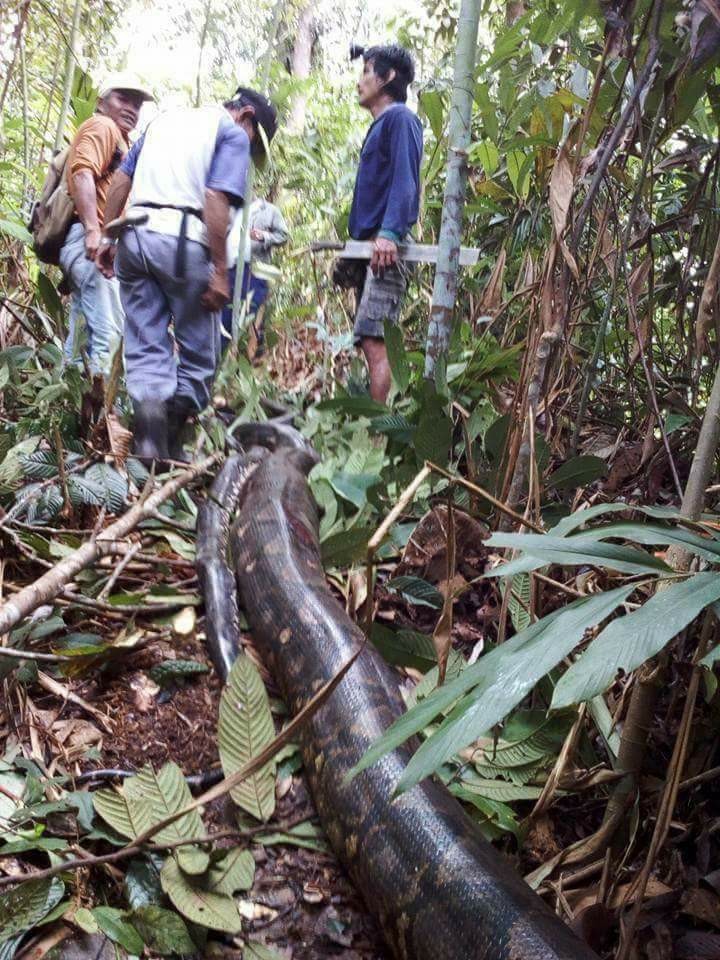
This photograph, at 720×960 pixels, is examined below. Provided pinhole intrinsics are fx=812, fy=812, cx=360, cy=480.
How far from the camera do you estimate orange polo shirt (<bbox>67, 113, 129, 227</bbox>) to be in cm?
453

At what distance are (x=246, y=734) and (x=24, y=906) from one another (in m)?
0.62

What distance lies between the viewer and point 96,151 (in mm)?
4559

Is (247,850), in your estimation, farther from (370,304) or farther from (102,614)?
(370,304)

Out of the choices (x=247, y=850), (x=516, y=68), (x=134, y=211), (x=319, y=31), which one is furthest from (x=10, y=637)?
(x=319, y=31)

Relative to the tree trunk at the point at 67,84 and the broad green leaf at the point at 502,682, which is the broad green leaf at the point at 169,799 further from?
the tree trunk at the point at 67,84

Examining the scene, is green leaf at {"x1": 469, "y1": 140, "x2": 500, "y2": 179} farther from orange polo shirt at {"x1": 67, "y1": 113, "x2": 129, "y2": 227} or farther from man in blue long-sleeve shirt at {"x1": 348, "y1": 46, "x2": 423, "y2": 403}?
orange polo shirt at {"x1": 67, "y1": 113, "x2": 129, "y2": 227}

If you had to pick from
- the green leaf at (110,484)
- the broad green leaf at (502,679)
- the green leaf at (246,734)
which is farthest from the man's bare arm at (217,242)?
the broad green leaf at (502,679)

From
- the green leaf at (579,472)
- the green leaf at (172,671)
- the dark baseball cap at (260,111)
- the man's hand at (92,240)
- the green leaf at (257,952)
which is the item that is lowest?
the green leaf at (257,952)

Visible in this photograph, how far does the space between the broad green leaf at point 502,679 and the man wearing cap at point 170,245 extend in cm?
327

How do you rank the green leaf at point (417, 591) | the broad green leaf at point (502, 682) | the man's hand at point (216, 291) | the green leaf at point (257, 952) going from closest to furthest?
1. the broad green leaf at point (502, 682)
2. the green leaf at point (257, 952)
3. the green leaf at point (417, 591)
4. the man's hand at point (216, 291)

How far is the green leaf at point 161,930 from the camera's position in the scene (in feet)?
5.29

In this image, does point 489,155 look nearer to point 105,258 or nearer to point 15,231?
point 105,258

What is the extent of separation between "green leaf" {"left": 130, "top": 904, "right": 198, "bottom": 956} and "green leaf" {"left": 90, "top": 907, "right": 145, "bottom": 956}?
18 millimetres

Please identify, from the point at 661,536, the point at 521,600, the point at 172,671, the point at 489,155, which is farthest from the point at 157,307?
the point at 661,536
